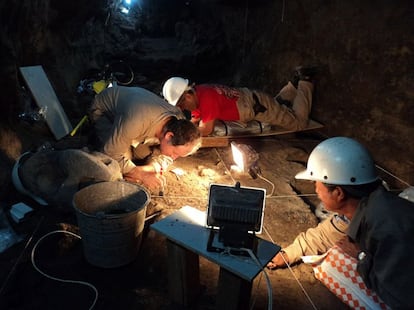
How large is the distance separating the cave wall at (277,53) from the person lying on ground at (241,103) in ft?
1.13

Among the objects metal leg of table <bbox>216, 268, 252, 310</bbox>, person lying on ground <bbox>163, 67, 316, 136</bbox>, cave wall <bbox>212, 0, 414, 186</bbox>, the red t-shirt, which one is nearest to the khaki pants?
person lying on ground <bbox>163, 67, 316, 136</bbox>

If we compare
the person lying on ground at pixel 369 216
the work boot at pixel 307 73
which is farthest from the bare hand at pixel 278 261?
the work boot at pixel 307 73

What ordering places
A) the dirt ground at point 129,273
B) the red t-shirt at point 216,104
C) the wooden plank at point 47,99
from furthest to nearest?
the wooden plank at point 47,99 < the red t-shirt at point 216,104 < the dirt ground at point 129,273

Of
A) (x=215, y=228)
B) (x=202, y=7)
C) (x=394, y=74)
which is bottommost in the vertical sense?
(x=215, y=228)

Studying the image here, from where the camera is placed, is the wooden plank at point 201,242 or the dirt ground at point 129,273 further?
the dirt ground at point 129,273

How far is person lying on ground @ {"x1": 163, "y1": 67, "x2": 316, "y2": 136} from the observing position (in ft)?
16.2

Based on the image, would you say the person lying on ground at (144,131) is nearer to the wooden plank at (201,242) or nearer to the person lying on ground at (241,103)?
the person lying on ground at (241,103)

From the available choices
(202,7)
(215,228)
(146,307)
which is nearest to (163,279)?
(146,307)

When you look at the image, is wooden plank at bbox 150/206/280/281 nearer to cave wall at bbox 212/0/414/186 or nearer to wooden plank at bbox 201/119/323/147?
wooden plank at bbox 201/119/323/147

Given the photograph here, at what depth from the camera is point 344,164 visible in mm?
2344

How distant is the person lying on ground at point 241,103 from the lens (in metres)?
4.94

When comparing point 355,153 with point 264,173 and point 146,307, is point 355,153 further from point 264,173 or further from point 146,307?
point 264,173

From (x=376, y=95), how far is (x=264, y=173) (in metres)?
2.01

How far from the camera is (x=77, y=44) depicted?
331 inches
